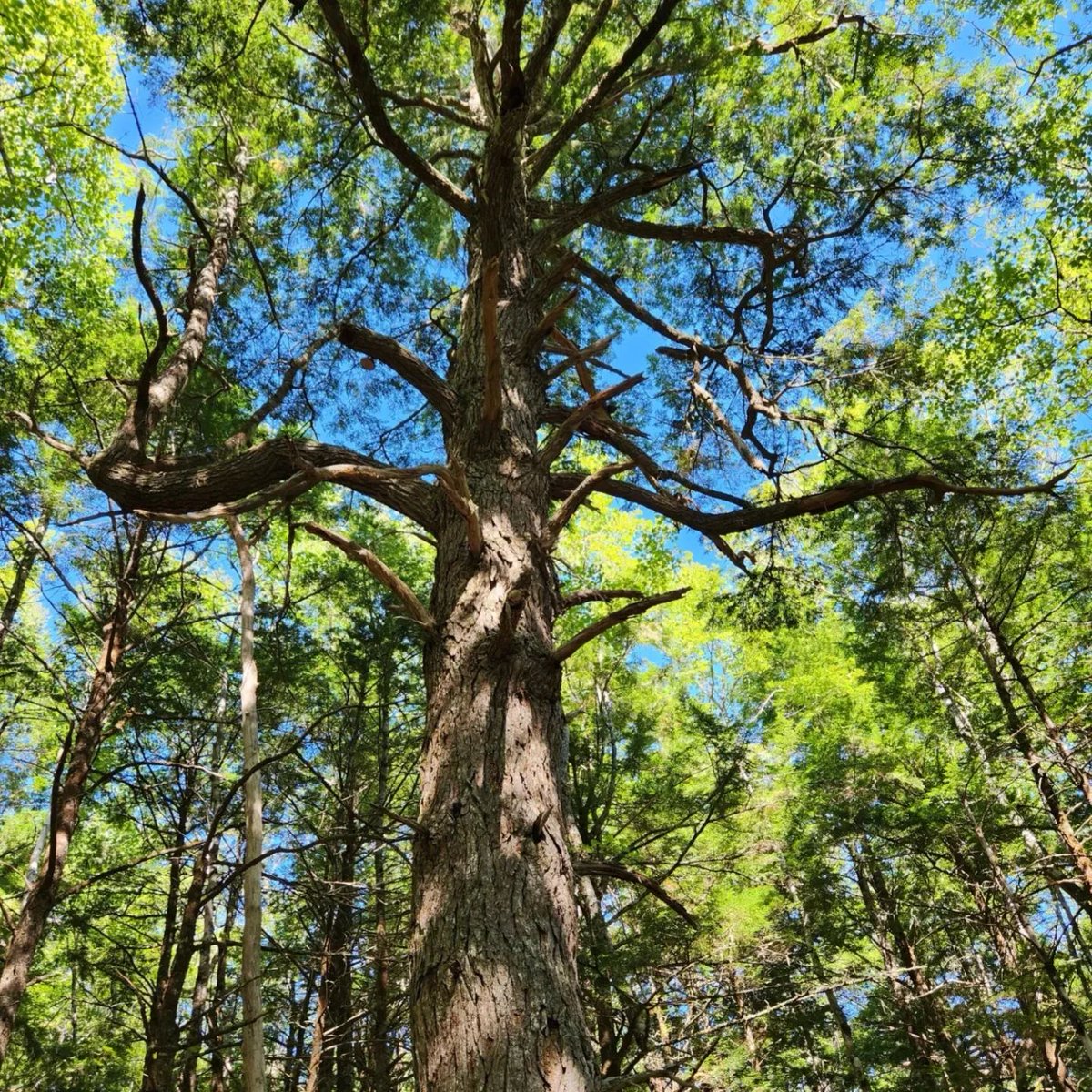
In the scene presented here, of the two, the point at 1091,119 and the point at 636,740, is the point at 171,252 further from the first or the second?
the point at 1091,119

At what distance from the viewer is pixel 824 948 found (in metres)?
9.57

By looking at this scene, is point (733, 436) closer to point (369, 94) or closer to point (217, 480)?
point (369, 94)

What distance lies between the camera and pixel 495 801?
2148 millimetres

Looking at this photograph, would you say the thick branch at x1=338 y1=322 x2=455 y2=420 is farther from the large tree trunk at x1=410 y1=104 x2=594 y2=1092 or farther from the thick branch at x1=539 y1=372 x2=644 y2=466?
the thick branch at x1=539 y1=372 x2=644 y2=466

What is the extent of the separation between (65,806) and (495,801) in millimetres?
3917

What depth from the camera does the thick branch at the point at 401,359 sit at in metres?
3.36

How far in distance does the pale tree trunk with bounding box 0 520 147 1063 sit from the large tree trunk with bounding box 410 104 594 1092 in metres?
3.18

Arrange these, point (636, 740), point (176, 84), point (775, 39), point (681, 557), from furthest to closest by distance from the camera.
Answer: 1. point (681, 557)
2. point (636, 740)
3. point (775, 39)
4. point (176, 84)

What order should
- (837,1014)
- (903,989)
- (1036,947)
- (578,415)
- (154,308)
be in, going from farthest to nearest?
1. (837,1014)
2. (903,989)
3. (1036,947)
4. (578,415)
5. (154,308)

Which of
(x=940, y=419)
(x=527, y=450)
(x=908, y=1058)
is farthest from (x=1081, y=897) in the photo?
(x=527, y=450)

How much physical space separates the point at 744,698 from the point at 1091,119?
972cm

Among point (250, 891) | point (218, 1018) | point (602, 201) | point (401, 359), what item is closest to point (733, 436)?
point (602, 201)

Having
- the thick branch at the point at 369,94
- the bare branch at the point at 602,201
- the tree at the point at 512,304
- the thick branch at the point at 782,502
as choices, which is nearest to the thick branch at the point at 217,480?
Result: the tree at the point at 512,304

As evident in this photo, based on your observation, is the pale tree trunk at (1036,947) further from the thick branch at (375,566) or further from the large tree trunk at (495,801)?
the thick branch at (375,566)
